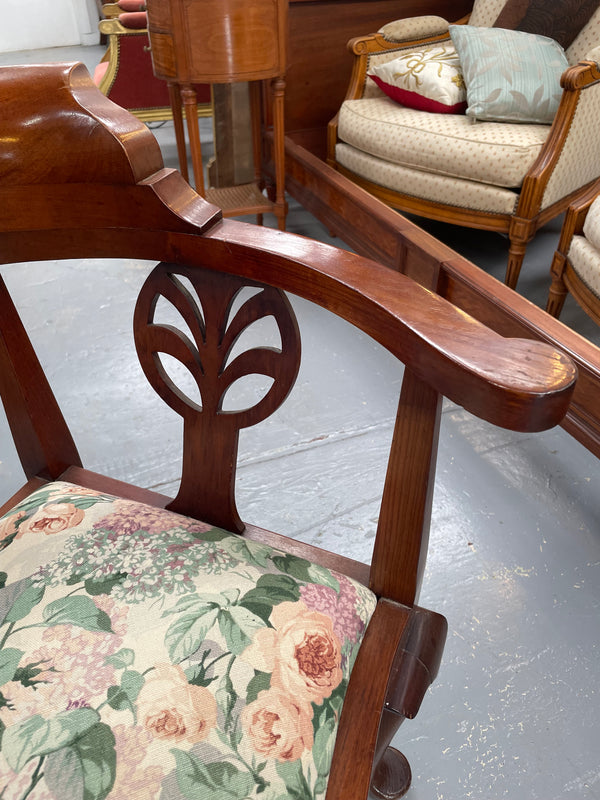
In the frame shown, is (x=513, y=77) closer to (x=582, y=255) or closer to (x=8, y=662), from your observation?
(x=582, y=255)

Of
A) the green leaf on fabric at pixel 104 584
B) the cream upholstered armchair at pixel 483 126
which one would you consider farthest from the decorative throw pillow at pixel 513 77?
the green leaf on fabric at pixel 104 584

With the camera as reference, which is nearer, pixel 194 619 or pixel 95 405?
pixel 194 619

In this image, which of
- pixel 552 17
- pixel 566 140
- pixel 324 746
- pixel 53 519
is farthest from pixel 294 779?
pixel 552 17

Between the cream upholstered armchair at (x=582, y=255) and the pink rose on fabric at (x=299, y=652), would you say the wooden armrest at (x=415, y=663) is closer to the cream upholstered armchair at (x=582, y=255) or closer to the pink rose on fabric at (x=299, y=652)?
the pink rose on fabric at (x=299, y=652)

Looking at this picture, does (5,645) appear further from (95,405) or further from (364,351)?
(364,351)

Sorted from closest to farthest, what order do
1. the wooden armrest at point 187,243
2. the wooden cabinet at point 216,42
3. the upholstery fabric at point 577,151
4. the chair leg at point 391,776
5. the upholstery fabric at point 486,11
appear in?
the wooden armrest at point 187,243 → the chair leg at point 391,776 → the upholstery fabric at point 577,151 → the wooden cabinet at point 216,42 → the upholstery fabric at point 486,11

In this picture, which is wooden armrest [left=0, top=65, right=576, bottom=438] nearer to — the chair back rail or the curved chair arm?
the chair back rail

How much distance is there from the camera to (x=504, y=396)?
1.48 feet

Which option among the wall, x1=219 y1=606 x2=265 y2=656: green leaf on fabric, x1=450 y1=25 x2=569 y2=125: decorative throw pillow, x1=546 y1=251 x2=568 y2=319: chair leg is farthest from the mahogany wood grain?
the wall

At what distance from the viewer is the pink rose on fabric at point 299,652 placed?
57cm

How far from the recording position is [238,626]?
Result: 590mm

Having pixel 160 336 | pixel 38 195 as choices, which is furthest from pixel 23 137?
pixel 160 336

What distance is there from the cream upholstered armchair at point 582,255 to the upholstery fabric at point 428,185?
0.28 meters

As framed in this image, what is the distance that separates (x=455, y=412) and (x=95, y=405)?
0.96 metres
